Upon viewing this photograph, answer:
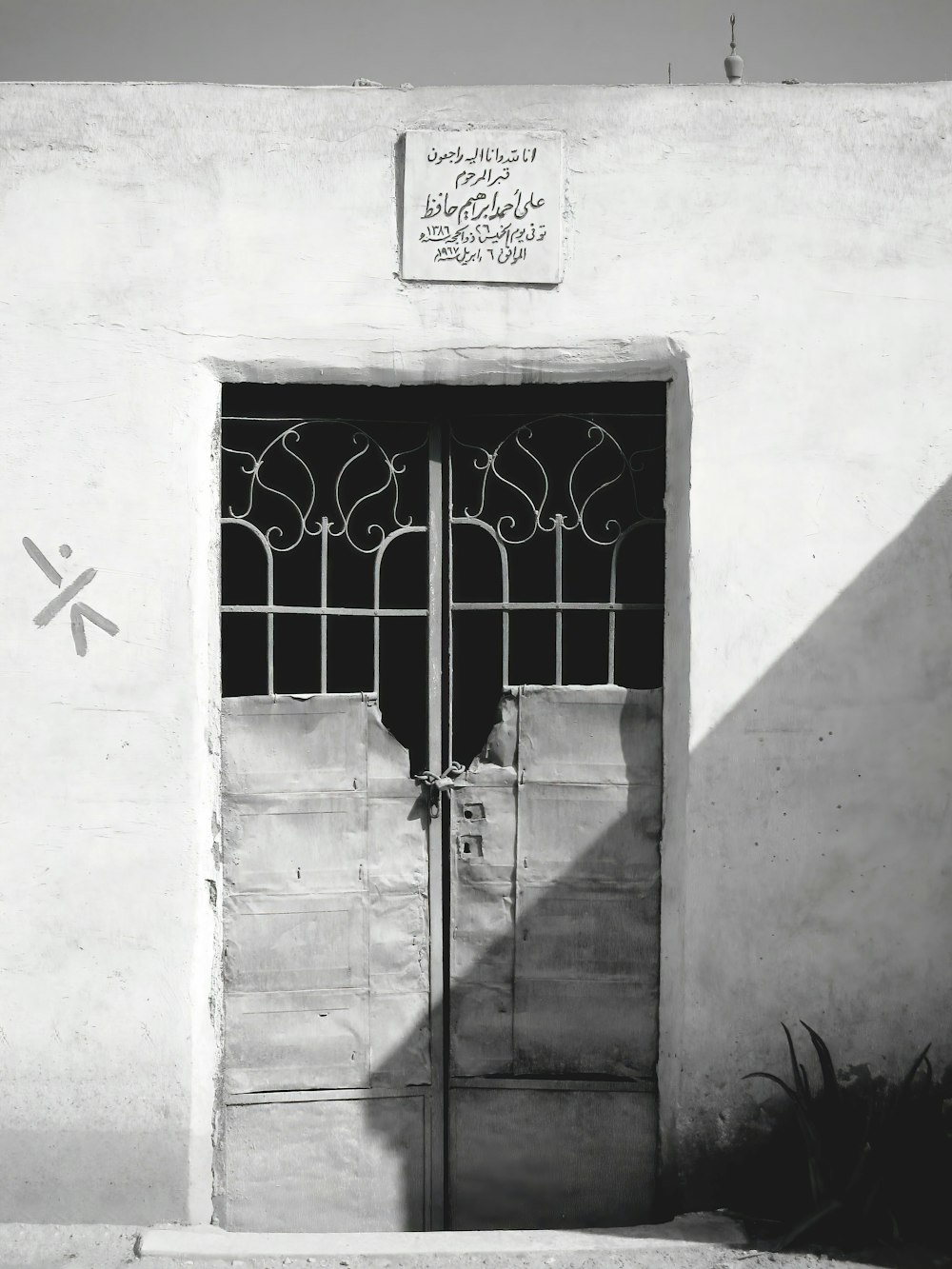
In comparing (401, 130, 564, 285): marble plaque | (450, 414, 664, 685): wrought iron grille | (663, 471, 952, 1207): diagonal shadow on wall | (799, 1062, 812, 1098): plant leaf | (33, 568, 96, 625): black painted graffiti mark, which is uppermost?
(401, 130, 564, 285): marble plaque

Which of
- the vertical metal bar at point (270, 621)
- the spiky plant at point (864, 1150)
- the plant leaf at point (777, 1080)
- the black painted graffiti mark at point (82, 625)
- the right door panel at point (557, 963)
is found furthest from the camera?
the right door panel at point (557, 963)

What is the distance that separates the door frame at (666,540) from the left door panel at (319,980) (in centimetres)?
6

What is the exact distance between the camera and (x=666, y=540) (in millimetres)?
3738

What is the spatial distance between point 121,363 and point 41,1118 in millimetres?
2428

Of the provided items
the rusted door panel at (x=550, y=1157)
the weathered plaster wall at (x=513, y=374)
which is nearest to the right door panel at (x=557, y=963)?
the rusted door panel at (x=550, y=1157)

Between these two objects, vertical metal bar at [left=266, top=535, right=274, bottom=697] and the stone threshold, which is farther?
vertical metal bar at [left=266, top=535, right=274, bottom=697]

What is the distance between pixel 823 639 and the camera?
142 inches

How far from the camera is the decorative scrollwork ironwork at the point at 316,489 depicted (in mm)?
3746

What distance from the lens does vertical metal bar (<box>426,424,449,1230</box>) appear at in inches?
149

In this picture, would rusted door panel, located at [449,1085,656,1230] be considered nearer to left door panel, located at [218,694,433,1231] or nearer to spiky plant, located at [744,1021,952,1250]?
left door panel, located at [218,694,433,1231]

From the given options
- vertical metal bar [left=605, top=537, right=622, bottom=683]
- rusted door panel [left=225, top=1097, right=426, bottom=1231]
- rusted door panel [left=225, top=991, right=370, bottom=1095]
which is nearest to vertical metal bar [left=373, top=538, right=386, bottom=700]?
vertical metal bar [left=605, top=537, right=622, bottom=683]

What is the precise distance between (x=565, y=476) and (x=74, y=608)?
170 centimetres

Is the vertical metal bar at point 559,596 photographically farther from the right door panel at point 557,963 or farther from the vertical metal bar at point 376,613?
the vertical metal bar at point 376,613

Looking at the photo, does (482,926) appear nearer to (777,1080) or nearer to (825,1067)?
(777,1080)
